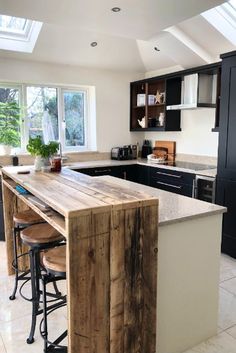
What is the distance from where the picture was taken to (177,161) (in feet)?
15.7

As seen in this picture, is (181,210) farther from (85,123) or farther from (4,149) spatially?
(85,123)

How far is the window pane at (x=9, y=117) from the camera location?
4.30m

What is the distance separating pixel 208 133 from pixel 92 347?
11.5 feet

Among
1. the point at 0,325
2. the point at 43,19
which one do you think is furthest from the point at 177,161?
the point at 0,325

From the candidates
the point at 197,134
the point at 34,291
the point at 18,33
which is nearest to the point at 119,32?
the point at 18,33

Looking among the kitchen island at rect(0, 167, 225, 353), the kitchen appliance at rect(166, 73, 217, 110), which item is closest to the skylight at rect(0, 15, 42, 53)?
the kitchen appliance at rect(166, 73, 217, 110)

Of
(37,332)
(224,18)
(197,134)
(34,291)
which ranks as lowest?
(37,332)

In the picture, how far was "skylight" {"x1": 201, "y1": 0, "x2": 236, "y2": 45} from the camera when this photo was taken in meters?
3.28

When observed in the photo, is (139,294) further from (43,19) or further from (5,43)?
(5,43)

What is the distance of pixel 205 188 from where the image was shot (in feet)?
11.9

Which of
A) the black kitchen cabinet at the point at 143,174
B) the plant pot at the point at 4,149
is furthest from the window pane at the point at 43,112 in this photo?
the black kitchen cabinet at the point at 143,174

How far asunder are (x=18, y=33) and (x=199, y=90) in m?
2.51

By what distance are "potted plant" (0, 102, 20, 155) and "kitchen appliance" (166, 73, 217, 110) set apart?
2.41 m

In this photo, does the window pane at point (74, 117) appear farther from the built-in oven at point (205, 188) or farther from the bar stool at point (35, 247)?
the bar stool at point (35, 247)
